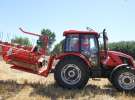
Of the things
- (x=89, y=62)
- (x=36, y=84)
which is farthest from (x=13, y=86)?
(x=89, y=62)

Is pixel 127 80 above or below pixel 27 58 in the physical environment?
below

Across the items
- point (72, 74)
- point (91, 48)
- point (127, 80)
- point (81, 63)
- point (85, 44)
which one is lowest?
point (127, 80)

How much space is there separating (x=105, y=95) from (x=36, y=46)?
13.2ft

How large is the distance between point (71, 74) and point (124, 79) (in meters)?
2.01

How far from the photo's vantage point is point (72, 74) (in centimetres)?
1430

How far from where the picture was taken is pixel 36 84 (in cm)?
1496

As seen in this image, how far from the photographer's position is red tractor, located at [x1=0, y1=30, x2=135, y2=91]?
14141mm

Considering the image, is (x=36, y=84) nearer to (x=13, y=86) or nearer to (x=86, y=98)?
(x=13, y=86)

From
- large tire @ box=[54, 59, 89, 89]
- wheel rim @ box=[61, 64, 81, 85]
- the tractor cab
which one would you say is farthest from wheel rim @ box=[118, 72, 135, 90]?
wheel rim @ box=[61, 64, 81, 85]

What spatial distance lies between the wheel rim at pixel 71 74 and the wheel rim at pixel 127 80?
158 cm

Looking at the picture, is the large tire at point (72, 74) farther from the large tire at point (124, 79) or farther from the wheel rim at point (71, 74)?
the large tire at point (124, 79)

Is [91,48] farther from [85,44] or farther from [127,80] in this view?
[127,80]

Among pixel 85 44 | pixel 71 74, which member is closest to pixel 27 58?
pixel 71 74

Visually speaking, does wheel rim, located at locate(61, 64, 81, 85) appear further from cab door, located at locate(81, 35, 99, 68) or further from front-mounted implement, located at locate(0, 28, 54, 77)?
front-mounted implement, located at locate(0, 28, 54, 77)
